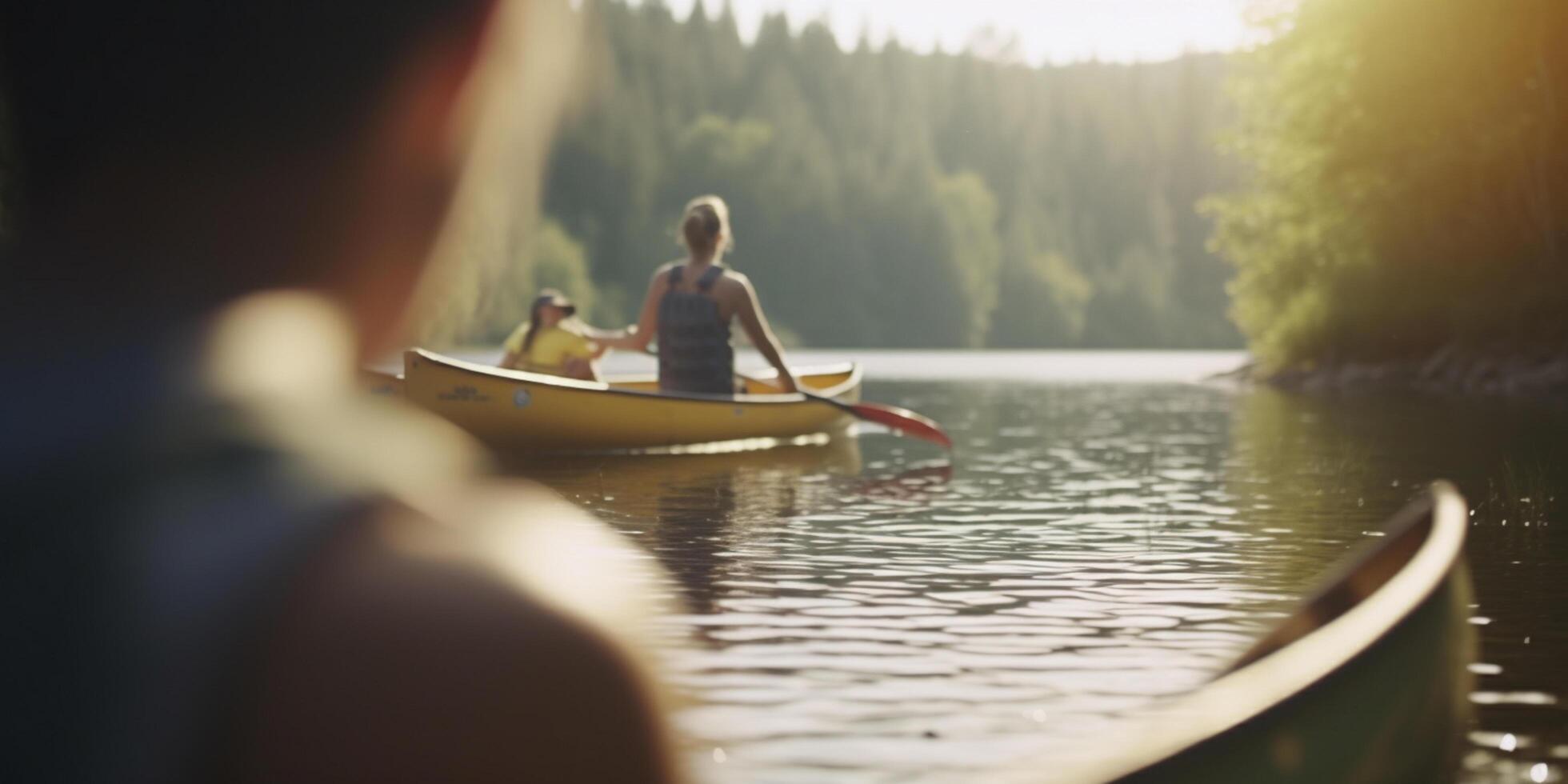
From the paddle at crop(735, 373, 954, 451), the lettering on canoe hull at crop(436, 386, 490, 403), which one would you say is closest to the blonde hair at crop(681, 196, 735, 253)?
the lettering on canoe hull at crop(436, 386, 490, 403)

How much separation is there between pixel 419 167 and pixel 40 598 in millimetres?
432

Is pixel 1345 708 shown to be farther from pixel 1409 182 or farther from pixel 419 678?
pixel 1409 182

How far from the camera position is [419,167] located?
4.52ft

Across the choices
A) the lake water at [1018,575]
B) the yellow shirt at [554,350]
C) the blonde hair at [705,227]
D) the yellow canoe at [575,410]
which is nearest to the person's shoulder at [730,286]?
the blonde hair at [705,227]

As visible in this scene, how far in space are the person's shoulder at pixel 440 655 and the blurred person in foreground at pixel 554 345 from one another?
16586 mm

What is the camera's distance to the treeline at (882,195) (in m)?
117

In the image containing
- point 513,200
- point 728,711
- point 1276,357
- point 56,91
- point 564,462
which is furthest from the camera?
point 1276,357

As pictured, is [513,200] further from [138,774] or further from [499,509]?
[138,774]

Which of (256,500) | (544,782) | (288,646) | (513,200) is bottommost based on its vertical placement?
(544,782)

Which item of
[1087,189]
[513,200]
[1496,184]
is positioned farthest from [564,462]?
[1087,189]

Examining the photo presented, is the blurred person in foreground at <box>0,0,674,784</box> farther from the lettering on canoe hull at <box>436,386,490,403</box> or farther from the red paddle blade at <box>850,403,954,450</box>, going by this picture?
the red paddle blade at <box>850,403,954,450</box>

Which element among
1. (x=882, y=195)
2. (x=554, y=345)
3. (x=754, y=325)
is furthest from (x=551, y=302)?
(x=882, y=195)

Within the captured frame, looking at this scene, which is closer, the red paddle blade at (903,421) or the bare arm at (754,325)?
the bare arm at (754,325)

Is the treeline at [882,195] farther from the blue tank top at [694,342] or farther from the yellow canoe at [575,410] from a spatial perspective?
the blue tank top at [694,342]
